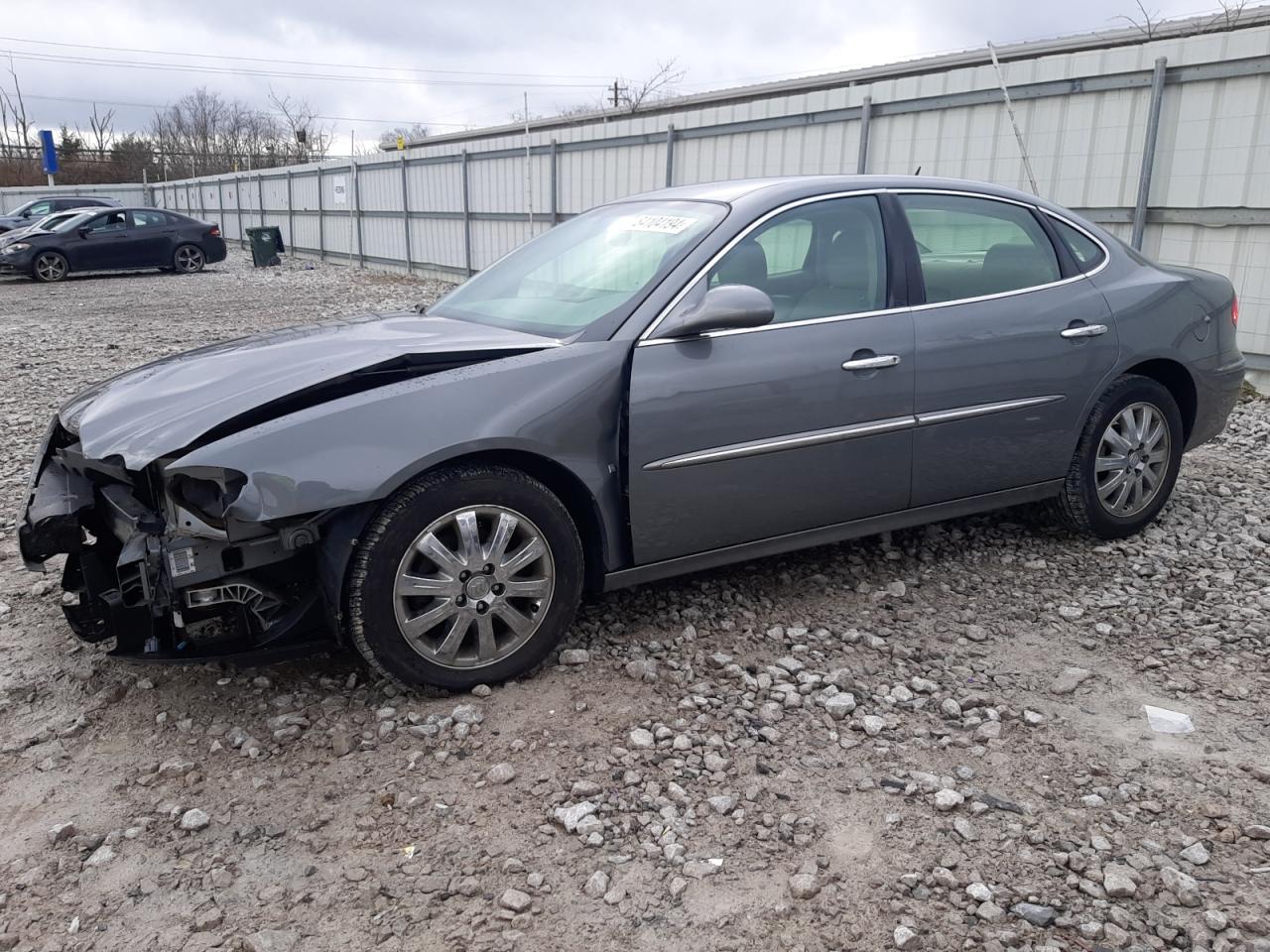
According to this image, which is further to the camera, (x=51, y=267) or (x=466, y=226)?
(x=51, y=267)

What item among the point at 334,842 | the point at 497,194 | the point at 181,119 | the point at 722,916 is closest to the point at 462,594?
the point at 334,842

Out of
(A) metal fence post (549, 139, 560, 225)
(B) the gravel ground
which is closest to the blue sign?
(A) metal fence post (549, 139, 560, 225)

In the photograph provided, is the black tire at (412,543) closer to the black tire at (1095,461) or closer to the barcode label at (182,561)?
the barcode label at (182,561)

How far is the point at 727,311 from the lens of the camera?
3393mm

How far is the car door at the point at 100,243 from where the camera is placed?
21.1m

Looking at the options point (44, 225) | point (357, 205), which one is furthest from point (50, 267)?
point (357, 205)

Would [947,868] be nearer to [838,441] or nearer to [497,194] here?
[838,441]

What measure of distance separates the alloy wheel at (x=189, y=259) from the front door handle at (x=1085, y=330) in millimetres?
22289

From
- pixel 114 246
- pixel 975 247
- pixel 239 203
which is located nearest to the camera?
pixel 975 247

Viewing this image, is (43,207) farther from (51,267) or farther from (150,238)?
(51,267)

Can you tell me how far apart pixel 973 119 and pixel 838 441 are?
679cm

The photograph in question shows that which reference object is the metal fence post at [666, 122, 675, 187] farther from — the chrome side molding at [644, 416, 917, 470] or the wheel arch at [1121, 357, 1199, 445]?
the chrome side molding at [644, 416, 917, 470]

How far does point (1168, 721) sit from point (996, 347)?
5.22ft

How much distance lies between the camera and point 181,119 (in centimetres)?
6012
